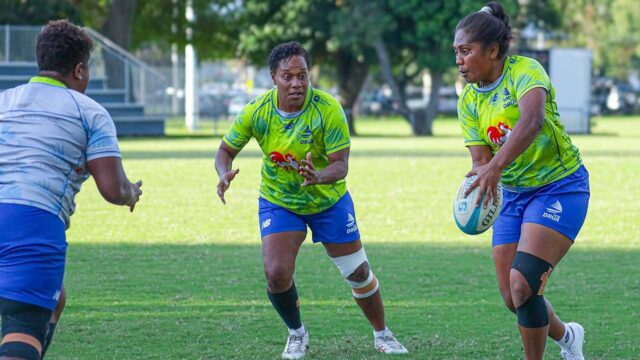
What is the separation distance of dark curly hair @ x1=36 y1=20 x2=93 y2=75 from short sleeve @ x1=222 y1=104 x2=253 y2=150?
2.35 meters

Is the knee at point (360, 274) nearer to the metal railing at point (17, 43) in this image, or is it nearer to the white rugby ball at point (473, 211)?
the white rugby ball at point (473, 211)

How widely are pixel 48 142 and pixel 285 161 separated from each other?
253 centimetres

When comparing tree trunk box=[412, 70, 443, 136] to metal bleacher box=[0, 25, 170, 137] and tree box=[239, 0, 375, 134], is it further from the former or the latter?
metal bleacher box=[0, 25, 170, 137]

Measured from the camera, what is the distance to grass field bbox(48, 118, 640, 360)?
8.19 metres

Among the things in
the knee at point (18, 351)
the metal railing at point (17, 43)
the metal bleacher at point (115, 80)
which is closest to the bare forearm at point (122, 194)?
the knee at point (18, 351)

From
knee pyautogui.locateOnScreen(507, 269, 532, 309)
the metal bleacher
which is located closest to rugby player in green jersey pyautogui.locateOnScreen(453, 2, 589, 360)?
knee pyautogui.locateOnScreen(507, 269, 532, 309)

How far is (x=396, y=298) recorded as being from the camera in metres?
10.2

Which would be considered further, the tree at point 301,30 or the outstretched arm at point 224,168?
the tree at point 301,30

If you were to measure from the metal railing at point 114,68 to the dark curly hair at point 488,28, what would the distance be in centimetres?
2896

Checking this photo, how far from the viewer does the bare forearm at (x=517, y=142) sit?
6.38 meters

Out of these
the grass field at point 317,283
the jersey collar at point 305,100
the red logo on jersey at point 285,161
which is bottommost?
the grass field at point 317,283

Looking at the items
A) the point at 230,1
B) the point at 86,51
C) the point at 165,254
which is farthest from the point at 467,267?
the point at 230,1

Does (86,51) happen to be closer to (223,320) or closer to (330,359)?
(330,359)

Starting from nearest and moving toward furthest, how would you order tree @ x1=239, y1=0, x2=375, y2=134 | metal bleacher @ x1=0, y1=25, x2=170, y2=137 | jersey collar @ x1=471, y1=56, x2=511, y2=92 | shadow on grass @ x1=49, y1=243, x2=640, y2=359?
jersey collar @ x1=471, y1=56, x2=511, y2=92 → shadow on grass @ x1=49, y1=243, x2=640, y2=359 → metal bleacher @ x1=0, y1=25, x2=170, y2=137 → tree @ x1=239, y1=0, x2=375, y2=134
